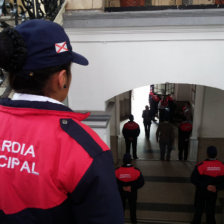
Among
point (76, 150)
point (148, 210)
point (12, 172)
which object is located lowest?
point (148, 210)

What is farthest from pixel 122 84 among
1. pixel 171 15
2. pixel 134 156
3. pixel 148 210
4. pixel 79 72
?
pixel 134 156

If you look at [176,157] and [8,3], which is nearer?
[8,3]

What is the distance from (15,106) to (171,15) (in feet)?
8.84

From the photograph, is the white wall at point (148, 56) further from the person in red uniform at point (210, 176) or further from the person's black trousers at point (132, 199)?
the person's black trousers at point (132, 199)

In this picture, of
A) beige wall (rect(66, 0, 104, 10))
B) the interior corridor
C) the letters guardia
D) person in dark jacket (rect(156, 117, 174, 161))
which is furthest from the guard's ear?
person in dark jacket (rect(156, 117, 174, 161))

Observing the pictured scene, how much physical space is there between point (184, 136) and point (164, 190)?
1.75m

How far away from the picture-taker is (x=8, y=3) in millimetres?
2658

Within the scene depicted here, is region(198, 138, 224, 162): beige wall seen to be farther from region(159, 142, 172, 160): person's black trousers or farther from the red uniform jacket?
the red uniform jacket

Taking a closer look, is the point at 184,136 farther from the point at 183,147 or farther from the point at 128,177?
the point at 128,177

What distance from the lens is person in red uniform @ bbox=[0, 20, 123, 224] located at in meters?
0.97

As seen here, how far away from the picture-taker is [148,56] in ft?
11.2

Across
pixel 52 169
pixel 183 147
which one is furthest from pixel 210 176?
pixel 52 169

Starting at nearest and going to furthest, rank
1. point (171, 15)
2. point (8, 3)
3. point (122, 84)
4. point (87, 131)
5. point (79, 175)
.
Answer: point (79, 175), point (87, 131), point (8, 3), point (171, 15), point (122, 84)

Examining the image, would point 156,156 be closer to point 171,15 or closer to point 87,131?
point 171,15
